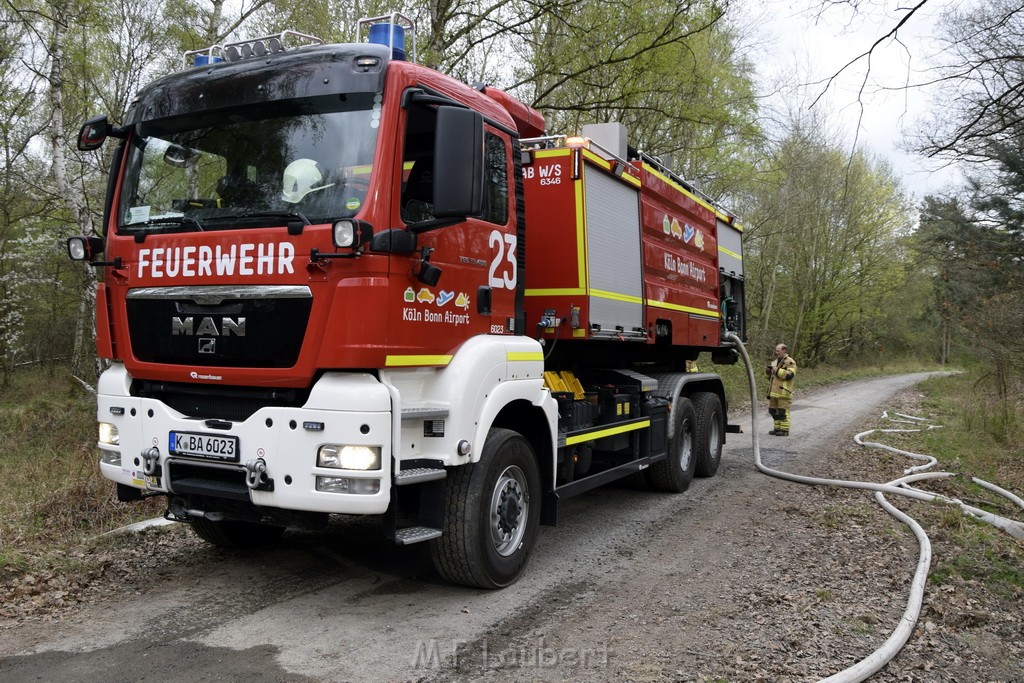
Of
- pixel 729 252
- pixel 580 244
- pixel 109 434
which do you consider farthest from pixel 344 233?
Answer: pixel 729 252

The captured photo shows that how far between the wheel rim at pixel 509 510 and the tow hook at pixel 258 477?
1319 mm

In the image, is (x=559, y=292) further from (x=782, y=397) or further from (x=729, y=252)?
(x=782, y=397)

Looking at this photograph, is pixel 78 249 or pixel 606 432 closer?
pixel 78 249

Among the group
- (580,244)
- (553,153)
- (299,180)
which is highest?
(553,153)

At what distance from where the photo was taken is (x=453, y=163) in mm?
3938

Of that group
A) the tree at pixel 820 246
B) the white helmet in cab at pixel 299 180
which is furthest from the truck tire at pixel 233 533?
the tree at pixel 820 246

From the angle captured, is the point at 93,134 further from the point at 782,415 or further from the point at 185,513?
the point at 782,415

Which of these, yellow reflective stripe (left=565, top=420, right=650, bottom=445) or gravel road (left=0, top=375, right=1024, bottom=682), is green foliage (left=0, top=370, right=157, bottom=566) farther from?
yellow reflective stripe (left=565, top=420, right=650, bottom=445)

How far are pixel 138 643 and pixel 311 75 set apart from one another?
306cm

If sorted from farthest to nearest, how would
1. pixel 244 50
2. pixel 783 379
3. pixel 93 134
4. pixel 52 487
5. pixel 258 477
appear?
1. pixel 783 379
2. pixel 52 487
3. pixel 93 134
4. pixel 244 50
5. pixel 258 477

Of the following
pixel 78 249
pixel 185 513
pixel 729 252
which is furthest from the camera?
pixel 729 252

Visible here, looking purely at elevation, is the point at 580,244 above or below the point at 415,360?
above

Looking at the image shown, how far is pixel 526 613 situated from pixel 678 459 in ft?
13.0

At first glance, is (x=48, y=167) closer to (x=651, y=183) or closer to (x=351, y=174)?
(x=651, y=183)
